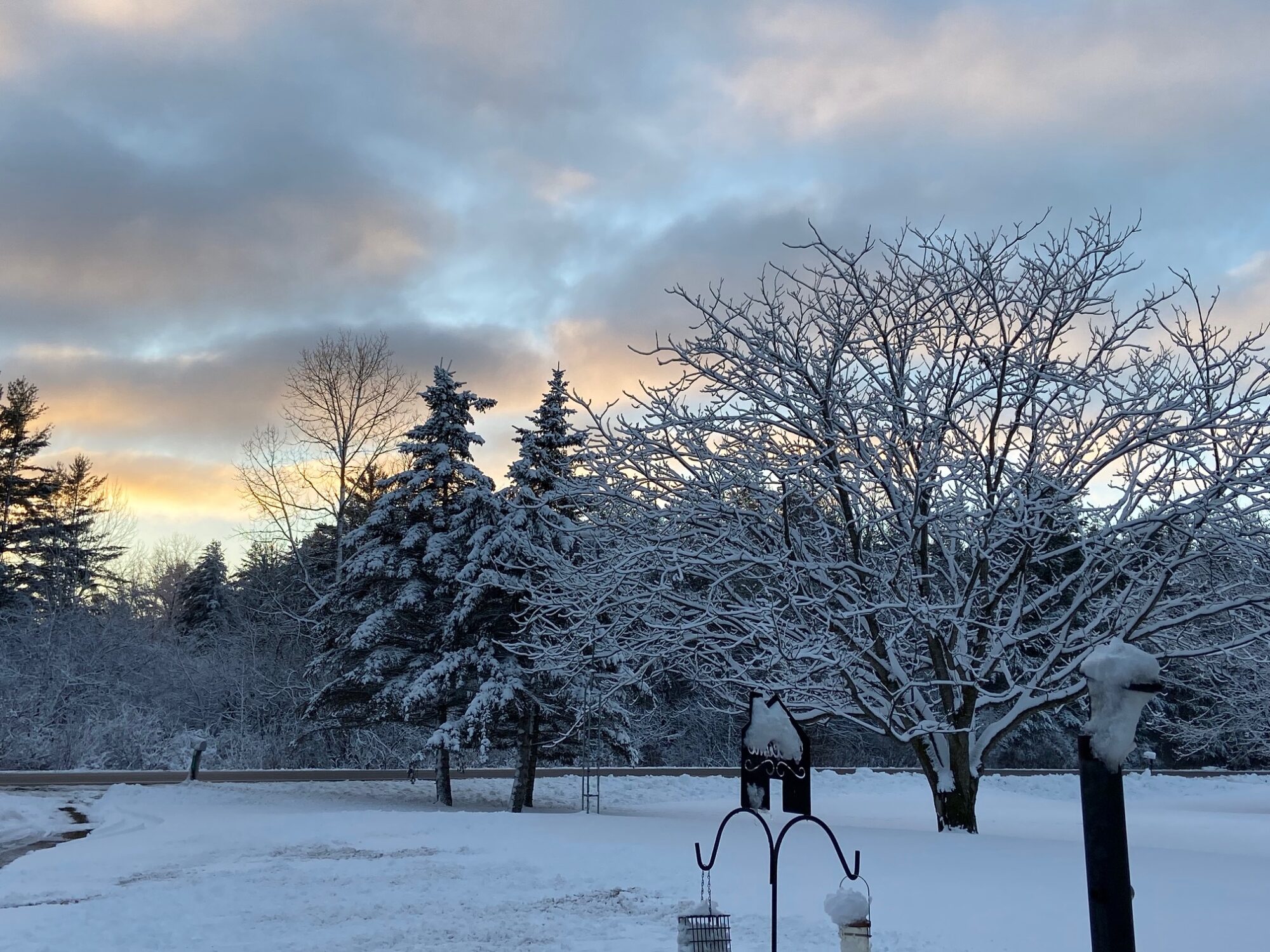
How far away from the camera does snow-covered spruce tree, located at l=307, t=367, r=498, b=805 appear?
858 inches

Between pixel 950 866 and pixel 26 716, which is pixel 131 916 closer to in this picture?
pixel 950 866

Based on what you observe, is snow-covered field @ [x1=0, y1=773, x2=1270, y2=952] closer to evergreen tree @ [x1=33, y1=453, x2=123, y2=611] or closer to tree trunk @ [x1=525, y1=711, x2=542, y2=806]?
tree trunk @ [x1=525, y1=711, x2=542, y2=806]

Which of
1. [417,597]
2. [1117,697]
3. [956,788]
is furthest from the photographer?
[417,597]

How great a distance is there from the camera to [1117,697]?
12.8 ft

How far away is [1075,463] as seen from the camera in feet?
39.7

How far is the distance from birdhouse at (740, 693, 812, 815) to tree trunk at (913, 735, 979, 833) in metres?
6.74

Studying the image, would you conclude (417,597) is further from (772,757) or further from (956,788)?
(772,757)

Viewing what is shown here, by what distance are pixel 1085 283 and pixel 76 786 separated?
74.2 ft

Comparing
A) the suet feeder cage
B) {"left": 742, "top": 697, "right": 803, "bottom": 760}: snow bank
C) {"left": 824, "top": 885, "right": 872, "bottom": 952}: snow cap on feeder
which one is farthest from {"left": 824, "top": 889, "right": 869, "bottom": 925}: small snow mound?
{"left": 742, "top": 697, "right": 803, "bottom": 760}: snow bank

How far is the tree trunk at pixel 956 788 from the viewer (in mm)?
11898

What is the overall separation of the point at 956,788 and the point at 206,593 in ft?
149

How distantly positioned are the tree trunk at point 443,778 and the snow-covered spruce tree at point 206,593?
3005 centimetres

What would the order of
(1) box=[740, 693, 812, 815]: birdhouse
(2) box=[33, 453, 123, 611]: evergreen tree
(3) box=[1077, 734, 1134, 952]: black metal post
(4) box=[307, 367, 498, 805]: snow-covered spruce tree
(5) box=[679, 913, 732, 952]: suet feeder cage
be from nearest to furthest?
(3) box=[1077, 734, 1134, 952]: black metal post < (5) box=[679, 913, 732, 952]: suet feeder cage < (1) box=[740, 693, 812, 815]: birdhouse < (4) box=[307, 367, 498, 805]: snow-covered spruce tree < (2) box=[33, 453, 123, 611]: evergreen tree

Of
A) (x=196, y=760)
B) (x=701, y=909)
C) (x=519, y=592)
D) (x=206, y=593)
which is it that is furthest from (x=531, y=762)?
(x=206, y=593)
